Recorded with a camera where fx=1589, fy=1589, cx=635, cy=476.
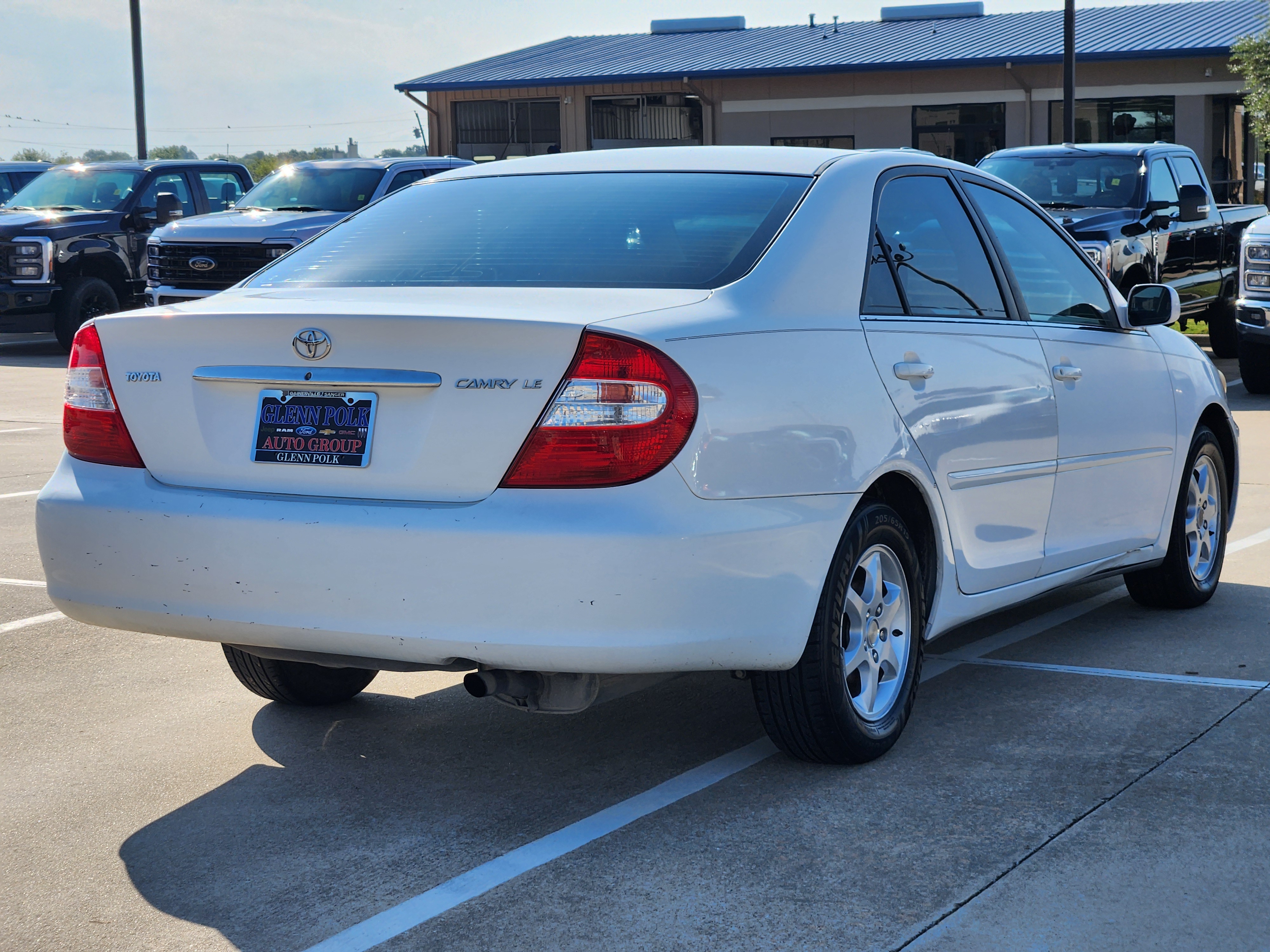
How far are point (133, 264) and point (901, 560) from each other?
15.8 metres

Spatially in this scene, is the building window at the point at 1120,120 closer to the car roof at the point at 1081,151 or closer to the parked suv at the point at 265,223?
the car roof at the point at 1081,151

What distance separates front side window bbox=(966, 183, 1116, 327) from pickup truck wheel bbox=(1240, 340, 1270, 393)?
27.0ft

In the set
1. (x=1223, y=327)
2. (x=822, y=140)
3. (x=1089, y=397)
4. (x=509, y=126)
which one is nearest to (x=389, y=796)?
(x=1089, y=397)

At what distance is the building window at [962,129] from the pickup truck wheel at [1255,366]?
21805mm

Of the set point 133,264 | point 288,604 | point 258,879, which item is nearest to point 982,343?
point 288,604

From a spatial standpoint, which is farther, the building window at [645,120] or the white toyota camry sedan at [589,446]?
the building window at [645,120]

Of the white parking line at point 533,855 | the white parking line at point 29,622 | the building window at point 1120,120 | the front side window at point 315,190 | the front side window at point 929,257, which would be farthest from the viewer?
the building window at point 1120,120

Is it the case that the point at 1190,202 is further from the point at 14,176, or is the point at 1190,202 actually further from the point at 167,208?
the point at 14,176

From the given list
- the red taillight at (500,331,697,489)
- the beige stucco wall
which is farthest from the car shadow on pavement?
the beige stucco wall

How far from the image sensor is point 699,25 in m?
43.0

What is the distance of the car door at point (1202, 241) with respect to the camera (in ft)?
47.3

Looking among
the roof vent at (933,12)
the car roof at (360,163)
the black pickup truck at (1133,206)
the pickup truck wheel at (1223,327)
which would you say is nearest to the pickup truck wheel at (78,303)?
the car roof at (360,163)

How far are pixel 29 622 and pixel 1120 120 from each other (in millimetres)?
31146

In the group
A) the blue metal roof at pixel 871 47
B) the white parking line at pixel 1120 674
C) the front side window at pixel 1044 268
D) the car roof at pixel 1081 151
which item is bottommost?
the white parking line at pixel 1120 674
